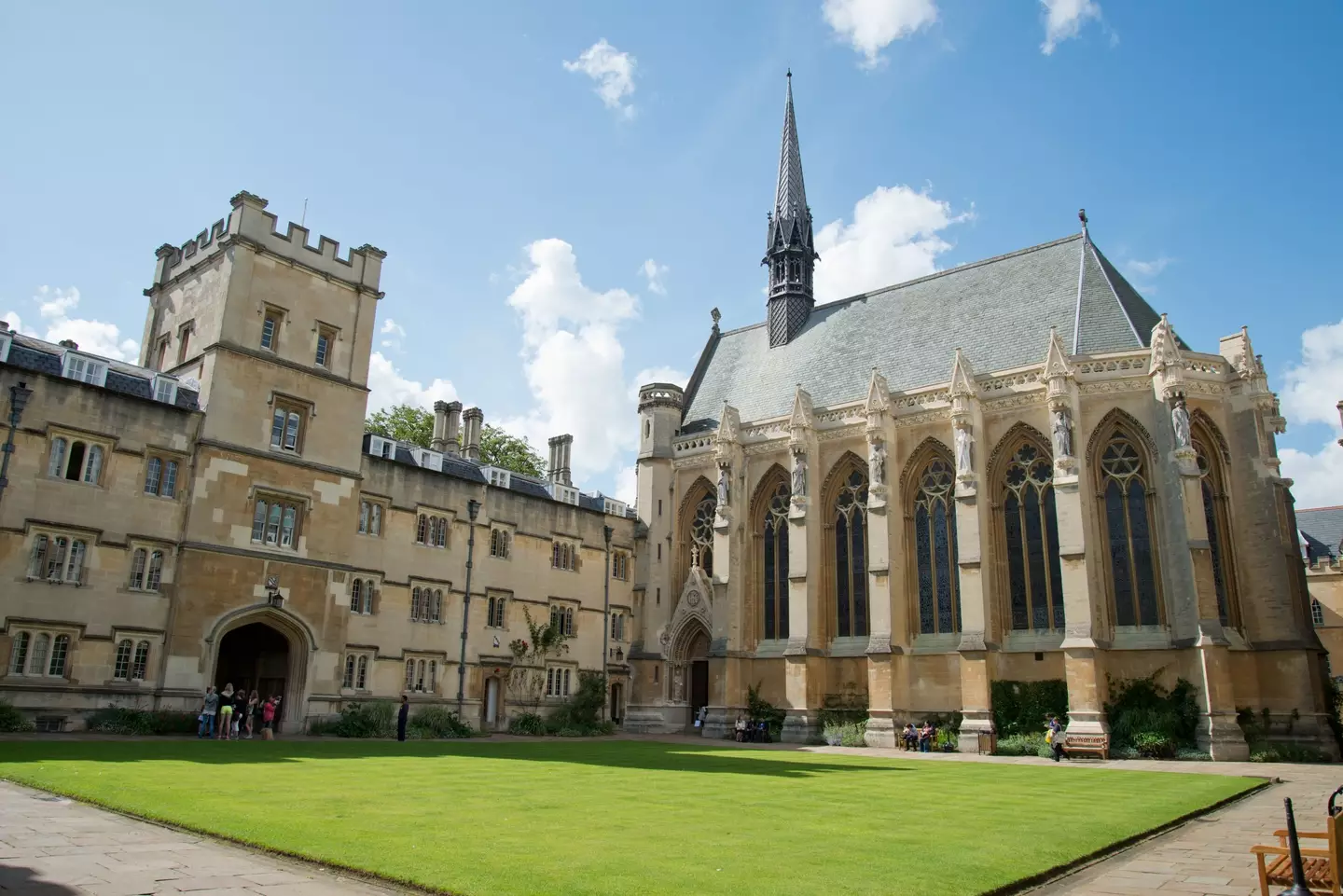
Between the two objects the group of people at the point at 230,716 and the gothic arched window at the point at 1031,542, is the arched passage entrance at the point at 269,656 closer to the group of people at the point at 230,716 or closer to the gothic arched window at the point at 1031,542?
the group of people at the point at 230,716

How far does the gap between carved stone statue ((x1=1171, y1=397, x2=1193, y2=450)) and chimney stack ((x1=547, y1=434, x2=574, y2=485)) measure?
25927mm

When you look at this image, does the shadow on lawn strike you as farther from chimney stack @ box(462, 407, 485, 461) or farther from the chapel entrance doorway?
chimney stack @ box(462, 407, 485, 461)

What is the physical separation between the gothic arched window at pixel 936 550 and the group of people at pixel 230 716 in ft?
69.5

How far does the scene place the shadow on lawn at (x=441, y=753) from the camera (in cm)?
1688

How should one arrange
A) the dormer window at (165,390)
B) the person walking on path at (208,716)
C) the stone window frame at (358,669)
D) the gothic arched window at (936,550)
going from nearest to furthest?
1. the person walking on path at (208,716)
2. the dormer window at (165,390)
3. the stone window frame at (358,669)
4. the gothic arched window at (936,550)

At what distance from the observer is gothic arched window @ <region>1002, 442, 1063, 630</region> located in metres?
30.6

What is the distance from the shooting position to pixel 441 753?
21.4m

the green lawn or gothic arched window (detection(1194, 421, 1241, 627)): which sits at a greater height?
gothic arched window (detection(1194, 421, 1241, 627))

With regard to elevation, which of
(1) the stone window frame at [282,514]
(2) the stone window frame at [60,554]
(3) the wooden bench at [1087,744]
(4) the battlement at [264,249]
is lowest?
(3) the wooden bench at [1087,744]

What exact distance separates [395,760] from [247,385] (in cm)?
1394

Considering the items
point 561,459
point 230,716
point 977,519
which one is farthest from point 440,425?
point 977,519

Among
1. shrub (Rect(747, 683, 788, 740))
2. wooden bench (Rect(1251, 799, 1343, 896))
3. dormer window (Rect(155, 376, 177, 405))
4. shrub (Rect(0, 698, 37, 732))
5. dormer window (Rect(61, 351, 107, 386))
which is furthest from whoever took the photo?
shrub (Rect(747, 683, 788, 740))

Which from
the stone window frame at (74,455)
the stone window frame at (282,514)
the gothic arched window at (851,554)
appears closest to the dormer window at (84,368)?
the stone window frame at (74,455)

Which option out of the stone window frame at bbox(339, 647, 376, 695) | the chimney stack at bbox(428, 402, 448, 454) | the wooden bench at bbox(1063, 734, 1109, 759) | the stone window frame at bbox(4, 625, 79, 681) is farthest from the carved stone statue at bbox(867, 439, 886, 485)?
the stone window frame at bbox(4, 625, 79, 681)
